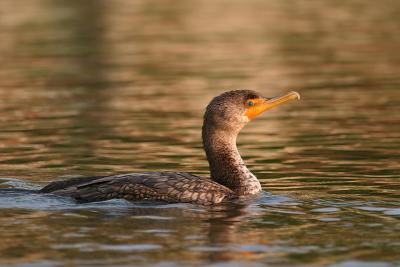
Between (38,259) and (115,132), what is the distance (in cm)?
994

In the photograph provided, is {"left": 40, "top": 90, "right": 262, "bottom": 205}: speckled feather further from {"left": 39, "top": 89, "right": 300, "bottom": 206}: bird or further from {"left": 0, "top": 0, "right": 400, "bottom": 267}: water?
{"left": 0, "top": 0, "right": 400, "bottom": 267}: water

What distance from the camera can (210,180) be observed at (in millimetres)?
13133

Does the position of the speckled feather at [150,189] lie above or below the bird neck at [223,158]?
below

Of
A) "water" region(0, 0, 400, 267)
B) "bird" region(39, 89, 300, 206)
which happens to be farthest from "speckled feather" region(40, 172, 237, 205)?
"water" region(0, 0, 400, 267)

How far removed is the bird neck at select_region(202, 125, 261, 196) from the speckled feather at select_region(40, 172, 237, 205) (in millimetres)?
584

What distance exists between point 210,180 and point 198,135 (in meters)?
6.53

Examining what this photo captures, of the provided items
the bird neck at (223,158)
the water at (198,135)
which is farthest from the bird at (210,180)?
the water at (198,135)

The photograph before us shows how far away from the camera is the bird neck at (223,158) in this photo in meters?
13.5

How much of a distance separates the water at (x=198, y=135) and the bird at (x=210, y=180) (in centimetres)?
18

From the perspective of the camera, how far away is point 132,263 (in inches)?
391

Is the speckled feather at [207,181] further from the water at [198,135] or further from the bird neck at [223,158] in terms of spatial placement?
the water at [198,135]

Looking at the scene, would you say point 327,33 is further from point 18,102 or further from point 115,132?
point 115,132

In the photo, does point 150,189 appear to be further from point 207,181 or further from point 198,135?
point 198,135

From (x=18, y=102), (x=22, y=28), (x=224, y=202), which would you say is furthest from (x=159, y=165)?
(x=22, y=28)
